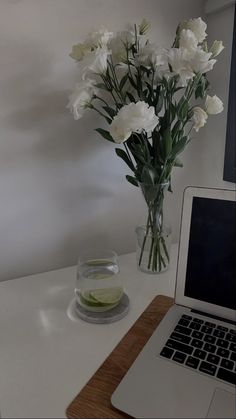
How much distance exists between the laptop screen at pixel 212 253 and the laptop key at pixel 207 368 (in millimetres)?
130

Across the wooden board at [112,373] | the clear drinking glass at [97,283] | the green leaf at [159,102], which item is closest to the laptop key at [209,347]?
the wooden board at [112,373]

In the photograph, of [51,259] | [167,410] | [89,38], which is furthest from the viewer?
[51,259]

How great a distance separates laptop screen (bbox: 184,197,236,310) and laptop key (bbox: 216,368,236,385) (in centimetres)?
13

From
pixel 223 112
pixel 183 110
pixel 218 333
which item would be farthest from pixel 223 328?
pixel 223 112

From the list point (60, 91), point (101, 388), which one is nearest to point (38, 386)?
point (101, 388)

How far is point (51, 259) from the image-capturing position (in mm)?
925

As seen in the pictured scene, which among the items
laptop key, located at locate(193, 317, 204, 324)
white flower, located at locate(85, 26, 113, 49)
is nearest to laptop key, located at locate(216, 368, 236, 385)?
laptop key, located at locate(193, 317, 204, 324)

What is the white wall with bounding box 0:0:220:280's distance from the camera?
0.76 meters

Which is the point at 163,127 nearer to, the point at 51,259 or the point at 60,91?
the point at 60,91

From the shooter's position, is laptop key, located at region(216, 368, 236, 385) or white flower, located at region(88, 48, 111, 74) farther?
white flower, located at region(88, 48, 111, 74)

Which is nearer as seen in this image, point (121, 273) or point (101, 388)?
point (101, 388)

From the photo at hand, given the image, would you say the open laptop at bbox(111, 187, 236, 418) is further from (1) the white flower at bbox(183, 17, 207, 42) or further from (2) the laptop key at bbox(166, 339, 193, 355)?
(1) the white flower at bbox(183, 17, 207, 42)

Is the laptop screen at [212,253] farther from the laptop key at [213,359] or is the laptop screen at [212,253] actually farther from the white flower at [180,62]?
the white flower at [180,62]

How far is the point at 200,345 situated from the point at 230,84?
804 mm
